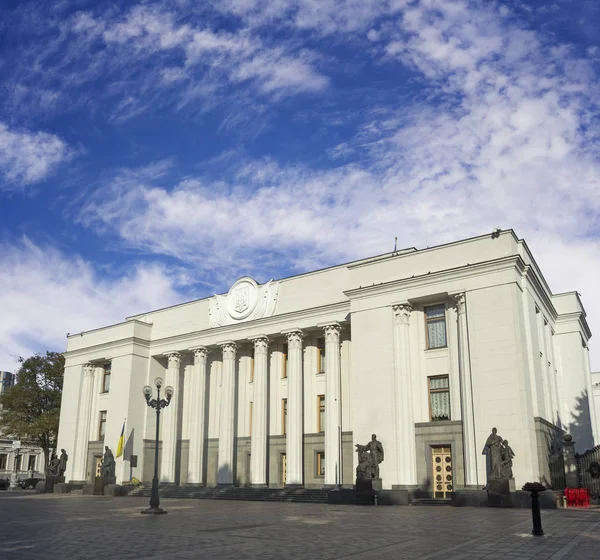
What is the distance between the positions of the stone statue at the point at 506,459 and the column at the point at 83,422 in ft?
93.4

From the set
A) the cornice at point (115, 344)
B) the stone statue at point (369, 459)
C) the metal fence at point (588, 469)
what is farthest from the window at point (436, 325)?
the cornice at point (115, 344)

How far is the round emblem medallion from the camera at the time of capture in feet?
121

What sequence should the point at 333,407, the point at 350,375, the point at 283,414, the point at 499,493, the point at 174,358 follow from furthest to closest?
the point at 174,358 < the point at 283,414 < the point at 350,375 < the point at 333,407 < the point at 499,493

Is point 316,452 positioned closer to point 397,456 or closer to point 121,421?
point 397,456

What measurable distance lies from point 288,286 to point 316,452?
9480 mm

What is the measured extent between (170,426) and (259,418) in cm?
761

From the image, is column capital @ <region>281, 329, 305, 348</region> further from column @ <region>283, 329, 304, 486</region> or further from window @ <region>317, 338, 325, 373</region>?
window @ <region>317, 338, 325, 373</region>

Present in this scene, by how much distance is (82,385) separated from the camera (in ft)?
140

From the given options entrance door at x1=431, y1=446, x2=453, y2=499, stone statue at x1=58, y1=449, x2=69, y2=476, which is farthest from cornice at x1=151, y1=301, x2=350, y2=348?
stone statue at x1=58, y1=449, x2=69, y2=476

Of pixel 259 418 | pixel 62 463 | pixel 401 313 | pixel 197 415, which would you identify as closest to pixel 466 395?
pixel 401 313

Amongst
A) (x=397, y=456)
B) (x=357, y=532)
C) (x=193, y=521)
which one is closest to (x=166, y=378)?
(x=397, y=456)

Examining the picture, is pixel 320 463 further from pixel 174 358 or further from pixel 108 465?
pixel 108 465

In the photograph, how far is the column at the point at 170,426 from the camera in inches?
1494

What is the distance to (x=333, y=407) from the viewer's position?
31.7 metres
